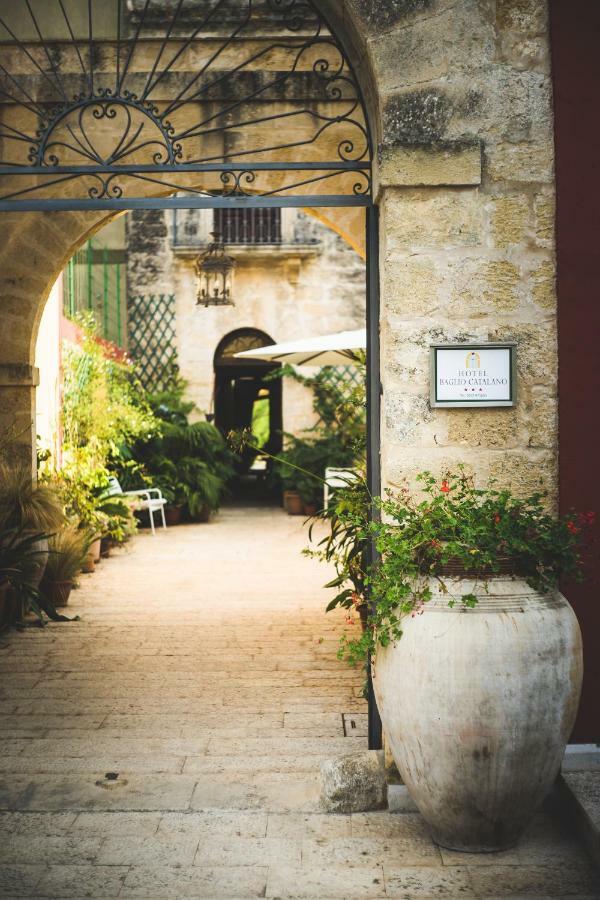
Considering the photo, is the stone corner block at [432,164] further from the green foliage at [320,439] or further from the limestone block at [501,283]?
the green foliage at [320,439]

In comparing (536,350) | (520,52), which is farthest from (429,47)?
(536,350)

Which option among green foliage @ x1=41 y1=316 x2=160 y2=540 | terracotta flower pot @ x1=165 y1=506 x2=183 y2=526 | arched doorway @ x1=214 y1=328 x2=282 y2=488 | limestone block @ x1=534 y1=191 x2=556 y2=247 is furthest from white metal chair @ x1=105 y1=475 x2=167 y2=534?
limestone block @ x1=534 y1=191 x2=556 y2=247

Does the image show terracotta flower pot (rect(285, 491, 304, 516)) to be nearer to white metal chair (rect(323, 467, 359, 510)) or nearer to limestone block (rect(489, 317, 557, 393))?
white metal chair (rect(323, 467, 359, 510))

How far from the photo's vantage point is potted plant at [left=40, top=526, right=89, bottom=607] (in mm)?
6930

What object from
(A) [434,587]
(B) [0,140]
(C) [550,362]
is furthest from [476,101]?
(B) [0,140]

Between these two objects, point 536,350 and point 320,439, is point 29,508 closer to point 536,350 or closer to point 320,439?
point 536,350

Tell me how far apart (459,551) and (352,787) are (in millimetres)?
1074

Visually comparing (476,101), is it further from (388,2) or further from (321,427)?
(321,427)

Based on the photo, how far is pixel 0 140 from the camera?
253 inches

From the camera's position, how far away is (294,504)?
13.7 meters

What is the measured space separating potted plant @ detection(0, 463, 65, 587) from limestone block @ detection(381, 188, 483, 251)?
12.3ft

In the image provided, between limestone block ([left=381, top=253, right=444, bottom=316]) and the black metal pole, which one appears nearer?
limestone block ([left=381, top=253, right=444, bottom=316])

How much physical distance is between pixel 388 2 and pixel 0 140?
13.2ft

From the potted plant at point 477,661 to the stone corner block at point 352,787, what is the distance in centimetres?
33
